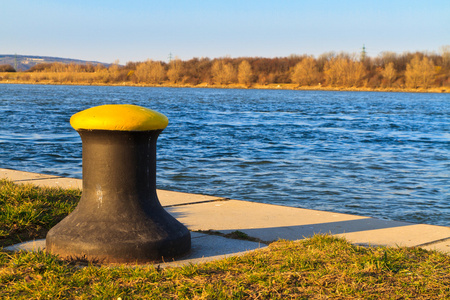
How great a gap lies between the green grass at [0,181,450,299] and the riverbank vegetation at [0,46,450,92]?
11171 cm

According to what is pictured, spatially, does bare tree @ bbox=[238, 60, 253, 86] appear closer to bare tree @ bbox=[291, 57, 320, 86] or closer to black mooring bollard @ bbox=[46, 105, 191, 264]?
bare tree @ bbox=[291, 57, 320, 86]

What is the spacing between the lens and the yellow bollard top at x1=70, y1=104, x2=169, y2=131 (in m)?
4.04

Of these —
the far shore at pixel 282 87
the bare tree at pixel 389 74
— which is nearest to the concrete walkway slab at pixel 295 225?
the far shore at pixel 282 87

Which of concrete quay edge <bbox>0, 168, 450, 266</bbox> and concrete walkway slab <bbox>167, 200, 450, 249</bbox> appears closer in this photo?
concrete quay edge <bbox>0, 168, 450, 266</bbox>

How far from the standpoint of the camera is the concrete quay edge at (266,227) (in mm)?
4500

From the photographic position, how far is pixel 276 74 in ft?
476

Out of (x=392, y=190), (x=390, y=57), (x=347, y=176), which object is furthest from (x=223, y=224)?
(x=390, y=57)

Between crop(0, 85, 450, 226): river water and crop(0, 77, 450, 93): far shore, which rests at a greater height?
crop(0, 77, 450, 93): far shore

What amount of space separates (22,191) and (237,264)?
116 inches

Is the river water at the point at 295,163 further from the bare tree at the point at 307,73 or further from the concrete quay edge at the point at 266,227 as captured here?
the bare tree at the point at 307,73

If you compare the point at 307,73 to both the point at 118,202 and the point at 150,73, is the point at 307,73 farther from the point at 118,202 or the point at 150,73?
the point at 118,202

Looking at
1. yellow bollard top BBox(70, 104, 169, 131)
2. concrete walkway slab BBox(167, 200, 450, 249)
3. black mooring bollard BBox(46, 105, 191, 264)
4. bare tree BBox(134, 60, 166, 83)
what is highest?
bare tree BBox(134, 60, 166, 83)

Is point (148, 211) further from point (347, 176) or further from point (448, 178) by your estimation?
point (448, 178)

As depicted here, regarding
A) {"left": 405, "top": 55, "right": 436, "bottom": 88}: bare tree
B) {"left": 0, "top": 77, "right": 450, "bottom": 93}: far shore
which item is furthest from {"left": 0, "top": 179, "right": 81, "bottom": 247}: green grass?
{"left": 405, "top": 55, "right": 436, "bottom": 88}: bare tree
